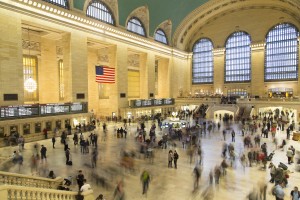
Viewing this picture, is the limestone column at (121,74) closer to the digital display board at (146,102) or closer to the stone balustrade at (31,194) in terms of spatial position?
the digital display board at (146,102)

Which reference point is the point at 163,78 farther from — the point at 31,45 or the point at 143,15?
the point at 31,45

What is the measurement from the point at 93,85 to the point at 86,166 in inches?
712

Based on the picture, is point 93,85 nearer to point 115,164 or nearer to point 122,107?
point 122,107

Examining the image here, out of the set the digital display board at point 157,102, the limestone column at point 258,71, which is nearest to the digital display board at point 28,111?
the digital display board at point 157,102

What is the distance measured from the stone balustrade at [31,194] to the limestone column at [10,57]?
1173cm

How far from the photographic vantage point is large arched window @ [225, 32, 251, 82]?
Answer: 3425 cm

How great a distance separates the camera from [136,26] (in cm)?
2839

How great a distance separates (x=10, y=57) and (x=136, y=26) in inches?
638

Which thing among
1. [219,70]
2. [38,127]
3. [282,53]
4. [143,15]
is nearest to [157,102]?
[143,15]

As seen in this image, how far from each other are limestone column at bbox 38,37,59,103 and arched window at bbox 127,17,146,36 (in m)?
9.18

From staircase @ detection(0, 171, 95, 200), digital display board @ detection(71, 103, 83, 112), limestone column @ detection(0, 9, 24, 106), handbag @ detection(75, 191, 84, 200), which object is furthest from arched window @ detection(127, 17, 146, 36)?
handbag @ detection(75, 191, 84, 200)

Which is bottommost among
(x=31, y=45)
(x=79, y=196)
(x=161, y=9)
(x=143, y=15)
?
(x=79, y=196)

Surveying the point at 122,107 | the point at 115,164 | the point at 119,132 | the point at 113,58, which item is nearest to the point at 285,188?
the point at 115,164

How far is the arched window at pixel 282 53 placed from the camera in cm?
2995
